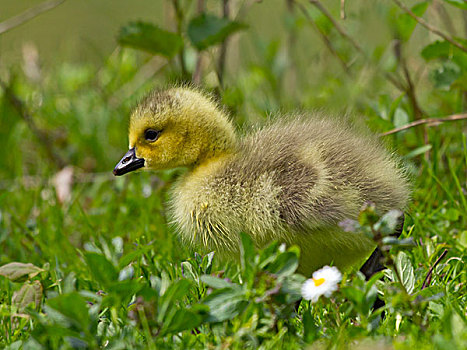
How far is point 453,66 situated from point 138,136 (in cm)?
120

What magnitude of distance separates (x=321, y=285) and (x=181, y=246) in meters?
0.85

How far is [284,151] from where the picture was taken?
2002 mm

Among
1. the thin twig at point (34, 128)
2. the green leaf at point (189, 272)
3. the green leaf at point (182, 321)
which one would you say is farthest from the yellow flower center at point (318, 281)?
the thin twig at point (34, 128)

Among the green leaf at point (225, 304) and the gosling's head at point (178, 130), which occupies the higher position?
the gosling's head at point (178, 130)

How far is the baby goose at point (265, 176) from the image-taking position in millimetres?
1896

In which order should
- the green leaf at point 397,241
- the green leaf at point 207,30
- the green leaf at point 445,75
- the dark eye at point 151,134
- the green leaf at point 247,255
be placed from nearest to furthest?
the green leaf at point 397,241 < the green leaf at point 247,255 < the dark eye at point 151,134 < the green leaf at point 445,75 < the green leaf at point 207,30

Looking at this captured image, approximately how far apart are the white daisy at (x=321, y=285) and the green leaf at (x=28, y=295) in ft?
2.53

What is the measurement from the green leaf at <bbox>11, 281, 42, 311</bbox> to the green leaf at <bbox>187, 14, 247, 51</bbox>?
1332mm

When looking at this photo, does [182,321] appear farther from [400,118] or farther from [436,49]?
[436,49]

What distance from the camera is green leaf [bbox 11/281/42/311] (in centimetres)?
199

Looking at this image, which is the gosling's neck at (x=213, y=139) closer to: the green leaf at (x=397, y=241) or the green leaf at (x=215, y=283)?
the green leaf at (x=215, y=283)

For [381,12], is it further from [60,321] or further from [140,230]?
[60,321]

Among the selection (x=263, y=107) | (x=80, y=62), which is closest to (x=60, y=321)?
(x=263, y=107)

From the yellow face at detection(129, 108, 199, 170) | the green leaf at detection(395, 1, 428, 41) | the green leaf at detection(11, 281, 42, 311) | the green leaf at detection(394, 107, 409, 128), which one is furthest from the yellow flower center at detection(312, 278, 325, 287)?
the green leaf at detection(395, 1, 428, 41)
